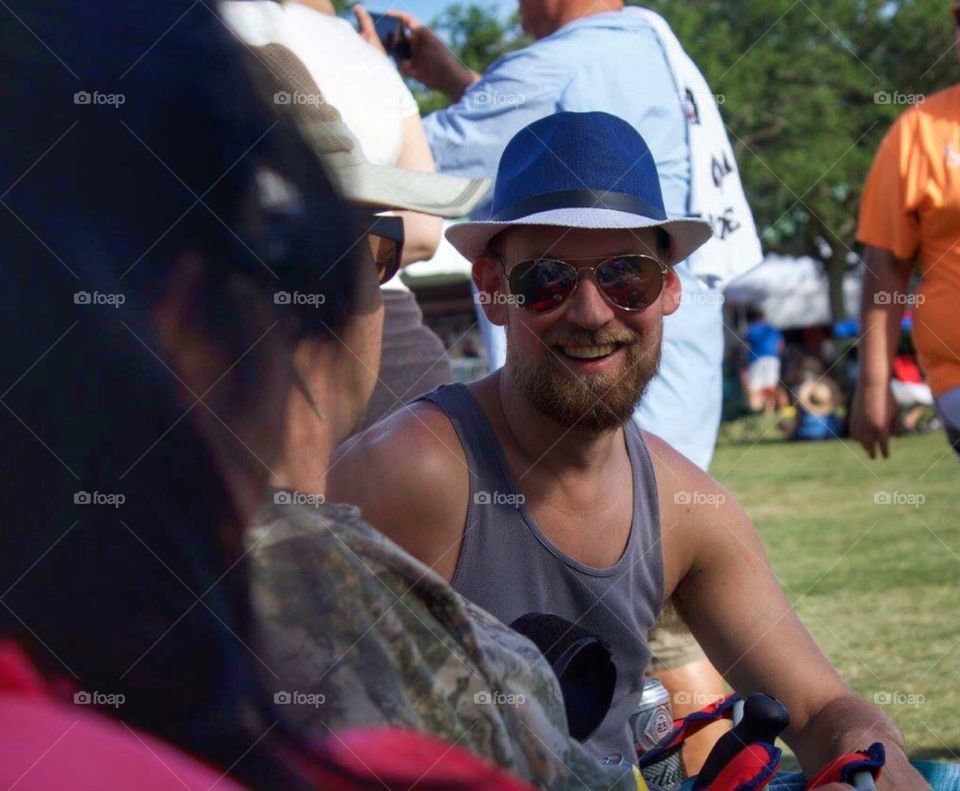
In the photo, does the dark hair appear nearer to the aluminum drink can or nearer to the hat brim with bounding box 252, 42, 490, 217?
the hat brim with bounding box 252, 42, 490, 217

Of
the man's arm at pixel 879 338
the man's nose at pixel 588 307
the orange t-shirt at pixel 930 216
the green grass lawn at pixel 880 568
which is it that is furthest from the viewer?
the green grass lawn at pixel 880 568

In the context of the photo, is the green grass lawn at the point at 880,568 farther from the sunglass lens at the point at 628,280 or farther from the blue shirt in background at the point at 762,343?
the blue shirt in background at the point at 762,343

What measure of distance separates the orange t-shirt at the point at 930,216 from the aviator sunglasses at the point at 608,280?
2071mm

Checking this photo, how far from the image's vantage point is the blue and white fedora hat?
7.66 ft

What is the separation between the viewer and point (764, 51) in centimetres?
2891

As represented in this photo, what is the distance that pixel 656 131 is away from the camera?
375 cm

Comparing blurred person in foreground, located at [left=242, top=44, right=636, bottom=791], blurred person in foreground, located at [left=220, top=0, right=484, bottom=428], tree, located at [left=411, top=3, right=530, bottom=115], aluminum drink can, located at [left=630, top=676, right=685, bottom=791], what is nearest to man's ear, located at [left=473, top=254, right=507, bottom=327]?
blurred person in foreground, located at [left=220, top=0, right=484, bottom=428]

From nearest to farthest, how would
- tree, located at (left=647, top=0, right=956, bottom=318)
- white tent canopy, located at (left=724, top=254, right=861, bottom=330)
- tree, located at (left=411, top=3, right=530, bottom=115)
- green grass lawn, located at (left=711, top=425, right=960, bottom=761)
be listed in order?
green grass lawn, located at (left=711, top=425, right=960, bottom=761) < tree, located at (left=411, top=3, right=530, bottom=115) < tree, located at (left=647, top=0, right=956, bottom=318) < white tent canopy, located at (left=724, top=254, right=861, bottom=330)

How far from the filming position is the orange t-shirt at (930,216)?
13.8 ft

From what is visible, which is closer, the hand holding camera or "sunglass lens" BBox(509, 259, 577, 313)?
"sunglass lens" BBox(509, 259, 577, 313)

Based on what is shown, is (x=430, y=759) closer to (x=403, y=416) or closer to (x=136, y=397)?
(x=136, y=397)

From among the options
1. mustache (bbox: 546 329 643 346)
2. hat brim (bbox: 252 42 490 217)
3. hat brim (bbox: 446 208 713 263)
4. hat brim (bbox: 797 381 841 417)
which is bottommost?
hat brim (bbox: 797 381 841 417)

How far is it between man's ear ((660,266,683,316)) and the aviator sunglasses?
83 mm

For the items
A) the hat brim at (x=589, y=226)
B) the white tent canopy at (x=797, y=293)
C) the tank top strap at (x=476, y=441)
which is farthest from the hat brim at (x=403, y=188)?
the white tent canopy at (x=797, y=293)
